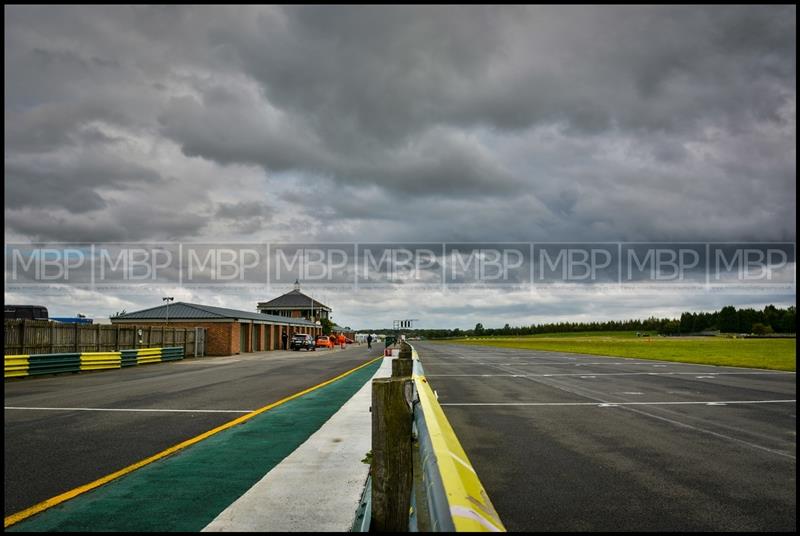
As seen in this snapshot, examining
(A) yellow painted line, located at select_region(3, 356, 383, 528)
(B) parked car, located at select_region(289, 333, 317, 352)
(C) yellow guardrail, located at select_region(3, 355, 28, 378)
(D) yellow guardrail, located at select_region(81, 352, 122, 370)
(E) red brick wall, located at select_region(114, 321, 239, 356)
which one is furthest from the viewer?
(B) parked car, located at select_region(289, 333, 317, 352)

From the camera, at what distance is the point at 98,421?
9.89 metres

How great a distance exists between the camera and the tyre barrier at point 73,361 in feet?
66.7

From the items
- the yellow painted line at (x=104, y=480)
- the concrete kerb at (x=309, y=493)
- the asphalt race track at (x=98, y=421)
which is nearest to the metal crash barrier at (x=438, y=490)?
the concrete kerb at (x=309, y=493)

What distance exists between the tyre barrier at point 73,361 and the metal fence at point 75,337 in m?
0.75

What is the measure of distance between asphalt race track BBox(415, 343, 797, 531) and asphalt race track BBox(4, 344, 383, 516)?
4309 mm

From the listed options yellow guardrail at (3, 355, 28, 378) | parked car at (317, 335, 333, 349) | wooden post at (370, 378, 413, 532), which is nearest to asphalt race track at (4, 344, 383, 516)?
yellow guardrail at (3, 355, 28, 378)

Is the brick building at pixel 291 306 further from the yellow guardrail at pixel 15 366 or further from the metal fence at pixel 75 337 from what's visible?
the yellow guardrail at pixel 15 366

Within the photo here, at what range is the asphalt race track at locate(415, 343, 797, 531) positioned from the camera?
15.8 feet

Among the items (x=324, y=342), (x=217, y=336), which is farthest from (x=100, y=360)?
(x=324, y=342)

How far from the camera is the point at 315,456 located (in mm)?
6797

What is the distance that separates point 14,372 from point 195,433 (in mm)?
15715

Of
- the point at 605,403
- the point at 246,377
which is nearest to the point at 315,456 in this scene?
the point at 605,403

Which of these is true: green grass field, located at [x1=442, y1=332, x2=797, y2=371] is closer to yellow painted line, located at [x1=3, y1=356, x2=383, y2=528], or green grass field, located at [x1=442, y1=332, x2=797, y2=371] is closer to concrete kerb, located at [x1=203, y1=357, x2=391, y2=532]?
concrete kerb, located at [x1=203, y1=357, x2=391, y2=532]

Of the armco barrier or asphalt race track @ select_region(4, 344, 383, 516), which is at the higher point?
the armco barrier
